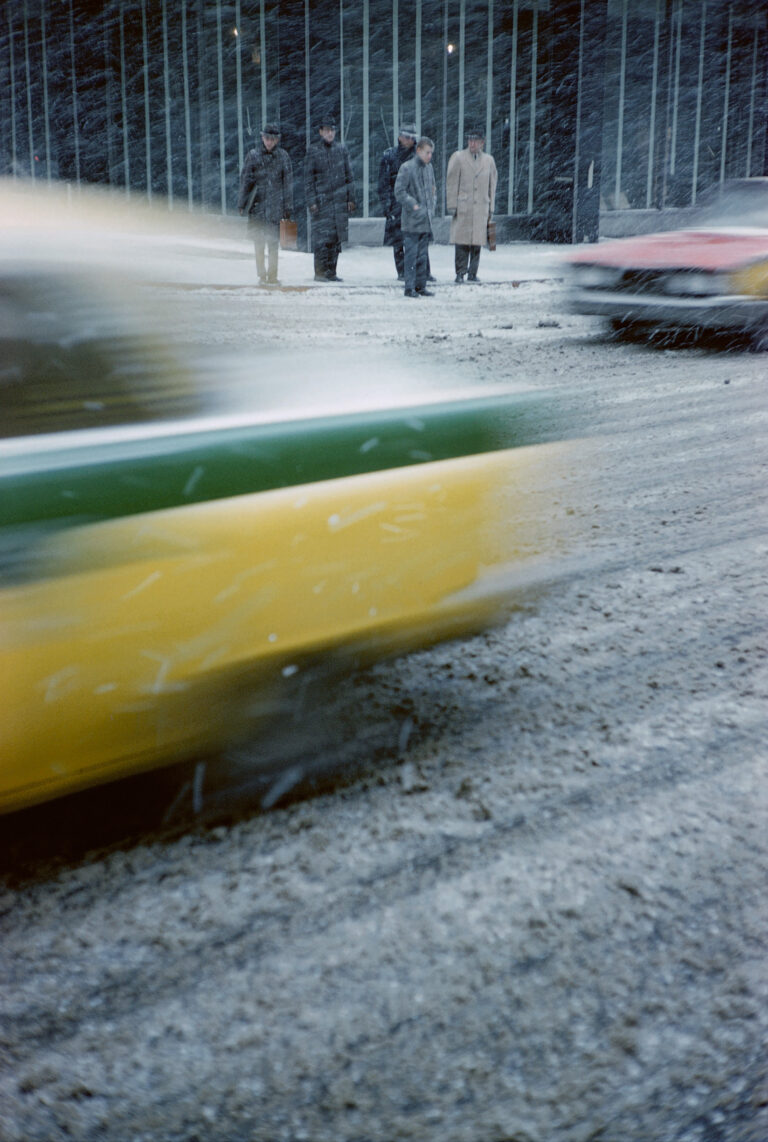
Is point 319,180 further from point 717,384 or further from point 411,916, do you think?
point 411,916

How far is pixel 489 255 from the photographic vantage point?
1981cm

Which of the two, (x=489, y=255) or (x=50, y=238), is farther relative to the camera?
(x=489, y=255)

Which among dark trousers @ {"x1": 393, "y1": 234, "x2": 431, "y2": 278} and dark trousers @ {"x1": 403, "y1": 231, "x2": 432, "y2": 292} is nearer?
dark trousers @ {"x1": 403, "y1": 231, "x2": 432, "y2": 292}

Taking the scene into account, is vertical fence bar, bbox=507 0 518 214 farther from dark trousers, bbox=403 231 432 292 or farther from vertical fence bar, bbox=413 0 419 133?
dark trousers, bbox=403 231 432 292

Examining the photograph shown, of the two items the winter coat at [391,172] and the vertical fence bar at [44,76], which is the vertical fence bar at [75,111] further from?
the winter coat at [391,172]

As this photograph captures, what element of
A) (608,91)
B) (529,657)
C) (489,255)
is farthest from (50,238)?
(608,91)

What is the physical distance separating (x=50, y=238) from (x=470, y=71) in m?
18.8

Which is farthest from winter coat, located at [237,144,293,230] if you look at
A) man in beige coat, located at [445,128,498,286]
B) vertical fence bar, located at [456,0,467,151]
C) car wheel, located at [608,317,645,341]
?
vertical fence bar, located at [456,0,467,151]

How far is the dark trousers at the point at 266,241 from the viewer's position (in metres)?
14.4

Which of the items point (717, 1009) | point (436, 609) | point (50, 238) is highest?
point (50, 238)

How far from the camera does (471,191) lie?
47.9 ft

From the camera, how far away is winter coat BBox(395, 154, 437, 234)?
1340cm

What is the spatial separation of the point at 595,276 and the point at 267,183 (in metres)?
5.55

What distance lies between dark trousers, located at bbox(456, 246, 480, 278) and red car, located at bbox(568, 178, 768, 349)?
181 inches
